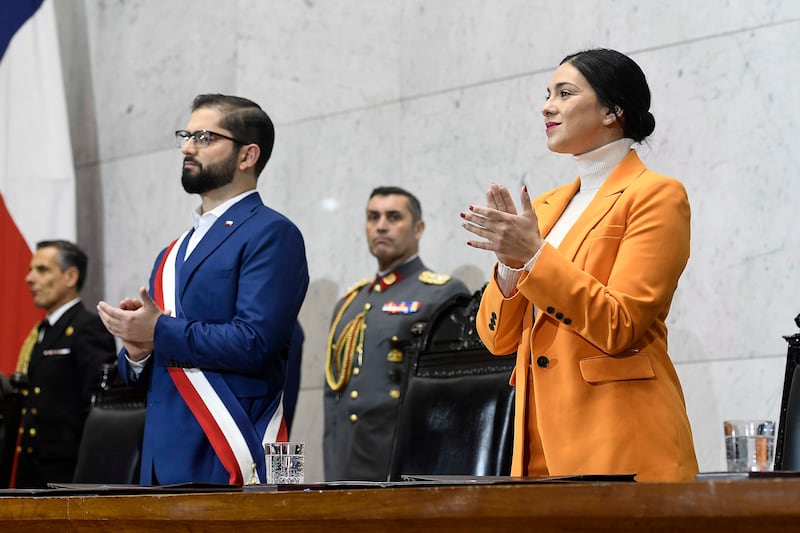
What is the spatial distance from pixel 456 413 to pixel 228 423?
0.55 metres

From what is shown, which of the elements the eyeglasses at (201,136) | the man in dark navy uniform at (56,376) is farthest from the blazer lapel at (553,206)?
the man in dark navy uniform at (56,376)

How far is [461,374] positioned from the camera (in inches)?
117

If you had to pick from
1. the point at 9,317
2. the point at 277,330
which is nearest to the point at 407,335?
the point at 277,330

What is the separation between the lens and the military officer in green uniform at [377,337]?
12.9 feet

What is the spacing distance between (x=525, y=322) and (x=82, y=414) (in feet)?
9.58

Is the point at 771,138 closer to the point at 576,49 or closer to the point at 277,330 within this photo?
the point at 576,49

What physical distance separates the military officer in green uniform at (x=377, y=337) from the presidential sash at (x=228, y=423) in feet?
3.73

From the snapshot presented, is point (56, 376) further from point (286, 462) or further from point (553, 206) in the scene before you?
point (286, 462)

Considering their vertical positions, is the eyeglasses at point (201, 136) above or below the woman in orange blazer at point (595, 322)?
above

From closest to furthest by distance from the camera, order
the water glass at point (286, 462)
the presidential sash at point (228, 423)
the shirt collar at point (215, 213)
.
Result: the water glass at point (286, 462), the presidential sash at point (228, 423), the shirt collar at point (215, 213)

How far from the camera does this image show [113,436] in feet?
12.9

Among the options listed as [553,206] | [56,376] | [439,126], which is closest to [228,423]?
[553,206]

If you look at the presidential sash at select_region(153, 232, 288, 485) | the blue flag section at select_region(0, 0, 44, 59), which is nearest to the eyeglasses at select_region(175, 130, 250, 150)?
the presidential sash at select_region(153, 232, 288, 485)

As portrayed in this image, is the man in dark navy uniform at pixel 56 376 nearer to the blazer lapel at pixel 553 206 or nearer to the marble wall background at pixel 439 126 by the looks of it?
the marble wall background at pixel 439 126
